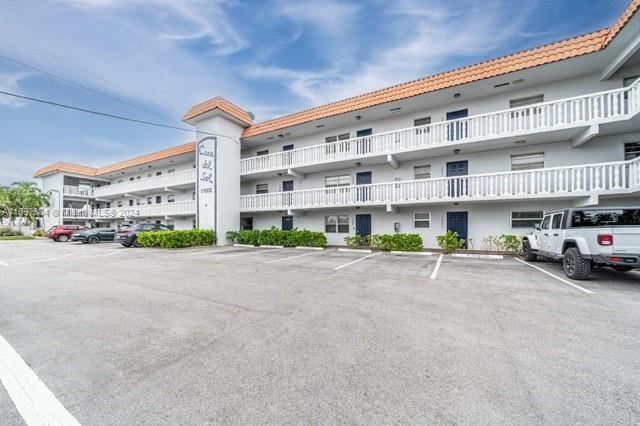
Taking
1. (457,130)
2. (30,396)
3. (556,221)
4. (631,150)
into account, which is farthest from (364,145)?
(30,396)

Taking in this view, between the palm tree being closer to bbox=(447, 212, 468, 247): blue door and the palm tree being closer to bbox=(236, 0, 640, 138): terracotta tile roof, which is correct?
bbox=(236, 0, 640, 138): terracotta tile roof

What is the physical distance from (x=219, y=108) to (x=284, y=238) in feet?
34.2

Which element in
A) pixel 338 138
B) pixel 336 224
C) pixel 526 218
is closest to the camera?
pixel 526 218

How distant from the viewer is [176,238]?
1648 centimetres

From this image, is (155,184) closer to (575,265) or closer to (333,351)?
(333,351)

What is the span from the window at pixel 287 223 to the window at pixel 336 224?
3.06 metres

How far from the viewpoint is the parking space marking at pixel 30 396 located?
2.03 m

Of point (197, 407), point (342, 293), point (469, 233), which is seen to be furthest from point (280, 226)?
point (197, 407)

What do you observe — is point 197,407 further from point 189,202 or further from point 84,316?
point 189,202

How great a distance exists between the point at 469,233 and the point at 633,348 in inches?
437

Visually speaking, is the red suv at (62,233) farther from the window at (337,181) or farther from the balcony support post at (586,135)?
the balcony support post at (586,135)

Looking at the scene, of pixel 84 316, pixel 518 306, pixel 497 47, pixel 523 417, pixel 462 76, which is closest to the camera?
pixel 523 417

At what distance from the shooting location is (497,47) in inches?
526

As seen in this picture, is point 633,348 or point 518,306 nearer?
point 633,348
